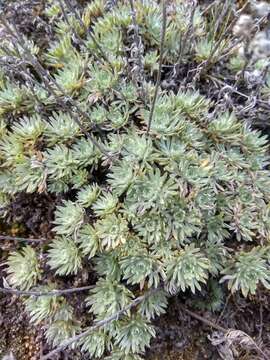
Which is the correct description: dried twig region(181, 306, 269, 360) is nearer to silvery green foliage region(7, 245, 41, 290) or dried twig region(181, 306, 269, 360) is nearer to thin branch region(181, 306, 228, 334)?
thin branch region(181, 306, 228, 334)

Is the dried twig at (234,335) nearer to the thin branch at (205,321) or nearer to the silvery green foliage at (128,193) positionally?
the thin branch at (205,321)

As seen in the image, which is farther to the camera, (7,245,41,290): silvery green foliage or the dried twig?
(7,245,41,290): silvery green foliage

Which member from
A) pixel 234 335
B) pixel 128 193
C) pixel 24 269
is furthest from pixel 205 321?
pixel 24 269

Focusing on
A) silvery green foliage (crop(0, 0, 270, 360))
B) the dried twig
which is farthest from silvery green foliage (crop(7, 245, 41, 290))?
the dried twig

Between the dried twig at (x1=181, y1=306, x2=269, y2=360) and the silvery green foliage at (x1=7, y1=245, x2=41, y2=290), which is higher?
the silvery green foliage at (x1=7, y1=245, x2=41, y2=290)

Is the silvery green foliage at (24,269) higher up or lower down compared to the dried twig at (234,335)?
higher up

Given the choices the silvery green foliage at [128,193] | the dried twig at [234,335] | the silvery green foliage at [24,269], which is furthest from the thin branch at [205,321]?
the silvery green foliage at [24,269]

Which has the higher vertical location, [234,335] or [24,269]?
[24,269]

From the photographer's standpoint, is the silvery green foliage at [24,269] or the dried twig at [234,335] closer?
the dried twig at [234,335]

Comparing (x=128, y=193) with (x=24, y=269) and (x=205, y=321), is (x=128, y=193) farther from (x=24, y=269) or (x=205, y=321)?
(x=205, y=321)
